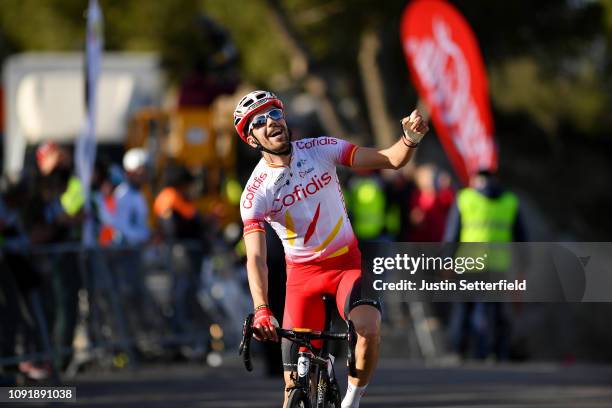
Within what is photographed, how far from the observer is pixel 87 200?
641 inches

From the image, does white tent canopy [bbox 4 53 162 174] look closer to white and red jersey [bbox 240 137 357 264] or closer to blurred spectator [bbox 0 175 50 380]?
blurred spectator [bbox 0 175 50 380]

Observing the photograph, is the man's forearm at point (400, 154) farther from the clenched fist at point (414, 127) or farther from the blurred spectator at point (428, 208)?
the blurred spectator at point (428, 208)

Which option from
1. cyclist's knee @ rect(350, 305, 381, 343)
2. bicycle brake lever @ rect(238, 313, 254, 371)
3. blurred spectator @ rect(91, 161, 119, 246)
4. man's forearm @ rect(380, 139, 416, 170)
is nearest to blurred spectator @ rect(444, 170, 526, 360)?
blurred spectator @ rect(91, 161, 119, 246)

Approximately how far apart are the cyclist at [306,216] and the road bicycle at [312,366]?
0.50ft

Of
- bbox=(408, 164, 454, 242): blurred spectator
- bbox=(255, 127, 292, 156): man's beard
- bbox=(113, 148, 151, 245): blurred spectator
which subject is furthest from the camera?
bbox=(408, 164, 454, 242): blurred spectator

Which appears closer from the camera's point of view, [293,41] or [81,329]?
[81,329]

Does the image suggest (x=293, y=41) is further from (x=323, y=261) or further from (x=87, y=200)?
(x=323, y=261)

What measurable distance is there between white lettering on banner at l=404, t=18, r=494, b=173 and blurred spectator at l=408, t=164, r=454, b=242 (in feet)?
7.12

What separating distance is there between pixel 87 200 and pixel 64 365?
1882 millimetres

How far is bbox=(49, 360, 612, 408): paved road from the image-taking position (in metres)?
13.5

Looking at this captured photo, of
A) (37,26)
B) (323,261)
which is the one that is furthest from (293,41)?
(323,261)

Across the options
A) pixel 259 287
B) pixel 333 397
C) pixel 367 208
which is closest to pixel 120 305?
pixel 367 208

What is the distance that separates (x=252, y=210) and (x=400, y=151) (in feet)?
2.92

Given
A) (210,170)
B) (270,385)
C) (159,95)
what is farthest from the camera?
(159,95)
